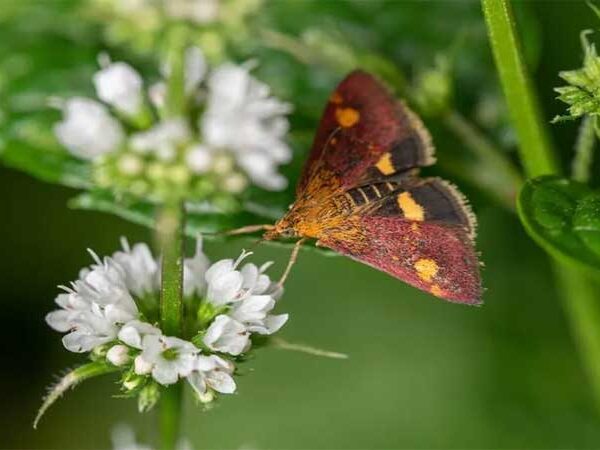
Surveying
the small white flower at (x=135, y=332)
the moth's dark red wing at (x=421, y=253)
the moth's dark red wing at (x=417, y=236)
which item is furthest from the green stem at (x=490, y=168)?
the small white flower at (x=135, y=332)

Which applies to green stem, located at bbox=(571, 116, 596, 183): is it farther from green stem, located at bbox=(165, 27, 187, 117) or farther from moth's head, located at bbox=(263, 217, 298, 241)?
green stem, located at bbox=(165, 27, 187, 117)

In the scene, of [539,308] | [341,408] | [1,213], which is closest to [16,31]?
[1,213]

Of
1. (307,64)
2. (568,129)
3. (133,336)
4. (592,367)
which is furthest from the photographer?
(568,129)

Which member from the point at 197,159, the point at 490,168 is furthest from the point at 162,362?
the point at 490,168

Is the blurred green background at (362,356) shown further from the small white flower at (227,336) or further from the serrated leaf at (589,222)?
the small white flower at (227,336)

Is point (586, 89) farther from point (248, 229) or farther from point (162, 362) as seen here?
point (162, 362)

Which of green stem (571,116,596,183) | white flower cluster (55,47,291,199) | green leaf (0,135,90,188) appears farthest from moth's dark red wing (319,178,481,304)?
green leaf (0,135,90,188)

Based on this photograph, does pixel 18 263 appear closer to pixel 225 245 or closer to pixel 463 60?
pixel 225 245
